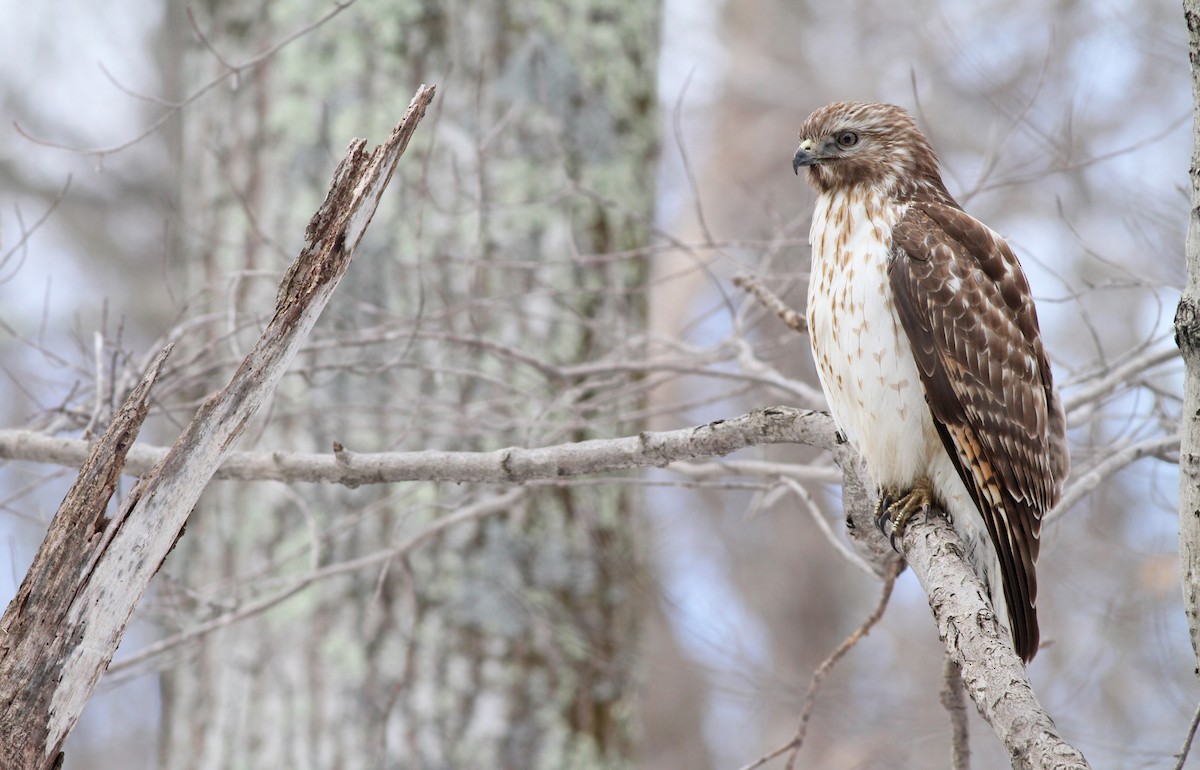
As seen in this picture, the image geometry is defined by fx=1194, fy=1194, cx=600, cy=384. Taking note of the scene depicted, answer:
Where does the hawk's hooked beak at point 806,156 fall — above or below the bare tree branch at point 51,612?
above

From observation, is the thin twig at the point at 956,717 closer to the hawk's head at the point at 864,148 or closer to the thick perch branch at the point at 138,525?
the hawk's head at the point at 864,148

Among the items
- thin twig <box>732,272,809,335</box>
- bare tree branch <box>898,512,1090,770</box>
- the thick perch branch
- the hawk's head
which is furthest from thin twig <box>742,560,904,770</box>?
the thick perch branch

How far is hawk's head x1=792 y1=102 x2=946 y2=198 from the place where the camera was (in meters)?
3.12

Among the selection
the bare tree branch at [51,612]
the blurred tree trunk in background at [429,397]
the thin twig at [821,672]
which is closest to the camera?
the bare tree branch at [51,612]

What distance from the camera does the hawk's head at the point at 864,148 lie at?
3.12m

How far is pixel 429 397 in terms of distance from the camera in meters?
4.02

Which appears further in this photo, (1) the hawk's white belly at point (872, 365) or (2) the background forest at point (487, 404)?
(2) the background forest at point (487, 404)

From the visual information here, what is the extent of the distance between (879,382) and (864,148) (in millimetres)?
684

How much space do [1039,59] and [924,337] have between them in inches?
264

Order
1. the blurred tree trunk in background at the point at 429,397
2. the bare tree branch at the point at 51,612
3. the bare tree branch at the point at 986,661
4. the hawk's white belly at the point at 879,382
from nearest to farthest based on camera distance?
the bare tree branch at the point at 986,661 → the bare tree branch at the point at 51,612 → the hawk's white belly at the point at 879,382 → the blurred tree trunk in background at the point at 429,397

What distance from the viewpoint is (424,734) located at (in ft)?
13.5

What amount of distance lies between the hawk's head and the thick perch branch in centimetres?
133

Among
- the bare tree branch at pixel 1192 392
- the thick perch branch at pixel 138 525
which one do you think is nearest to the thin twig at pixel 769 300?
the thick perch branch at pixel 138 525

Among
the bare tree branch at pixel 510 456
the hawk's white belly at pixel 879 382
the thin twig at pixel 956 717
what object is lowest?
the thin twig at pixel 956 717
